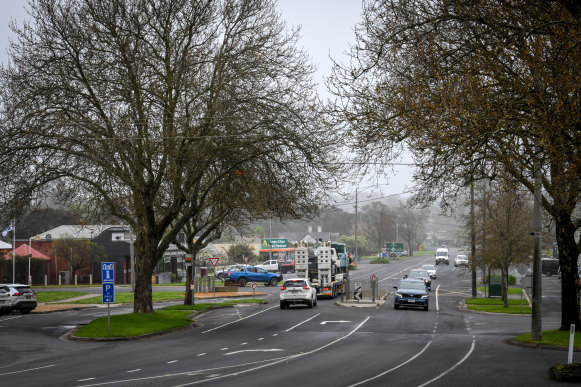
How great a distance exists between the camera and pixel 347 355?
20984 mm

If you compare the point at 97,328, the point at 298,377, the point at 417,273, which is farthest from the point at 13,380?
the point at 417,273

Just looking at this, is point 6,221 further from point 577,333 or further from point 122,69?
point 577,333

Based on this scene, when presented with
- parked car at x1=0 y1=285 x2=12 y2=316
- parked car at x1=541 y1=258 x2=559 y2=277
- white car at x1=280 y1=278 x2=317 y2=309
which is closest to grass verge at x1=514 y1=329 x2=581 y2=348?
white car at x1=280 y1=278 x2=317 y2=309

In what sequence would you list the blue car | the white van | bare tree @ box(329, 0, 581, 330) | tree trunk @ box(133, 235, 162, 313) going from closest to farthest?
1. bare tree @ box(329, 0, 581, 330)
2. tree trunk @ box(133, 235, 162, 313)
3. the blue car
4. the white van

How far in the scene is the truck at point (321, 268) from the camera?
46062 millimetres

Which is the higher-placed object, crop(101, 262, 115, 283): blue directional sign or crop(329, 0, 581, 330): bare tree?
crop(329, 0, 581, 330): bare tree

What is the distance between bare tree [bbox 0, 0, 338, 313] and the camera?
2797 cm

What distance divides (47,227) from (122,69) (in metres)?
71.1

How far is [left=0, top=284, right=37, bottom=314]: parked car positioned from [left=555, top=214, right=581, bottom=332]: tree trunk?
2735 cm

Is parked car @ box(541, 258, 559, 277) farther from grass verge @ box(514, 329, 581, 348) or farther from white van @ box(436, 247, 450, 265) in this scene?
grass verge @ box(514, 329, 581, 348)

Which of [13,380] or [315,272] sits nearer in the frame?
[13,380]

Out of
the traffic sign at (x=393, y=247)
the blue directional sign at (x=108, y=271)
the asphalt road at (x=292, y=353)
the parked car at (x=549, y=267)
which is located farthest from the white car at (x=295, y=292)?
the traffic sign at (x=393, y=247)

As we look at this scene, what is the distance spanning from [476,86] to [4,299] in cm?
3047

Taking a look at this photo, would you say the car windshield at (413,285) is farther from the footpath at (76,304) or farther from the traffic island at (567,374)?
the traffic island at (567,374)
